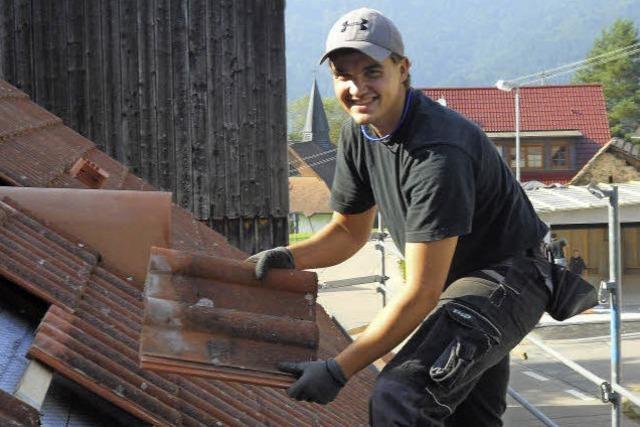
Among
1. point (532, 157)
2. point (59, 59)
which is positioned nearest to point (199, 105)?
point (59, 59)

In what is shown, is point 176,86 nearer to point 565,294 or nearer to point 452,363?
point 565,294

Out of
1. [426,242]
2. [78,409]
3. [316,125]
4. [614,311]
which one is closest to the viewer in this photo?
[78,409]

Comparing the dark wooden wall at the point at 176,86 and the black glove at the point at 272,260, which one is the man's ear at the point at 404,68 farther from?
the dark wooden wall at the point at 176,86

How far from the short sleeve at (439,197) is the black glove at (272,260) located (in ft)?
1.71

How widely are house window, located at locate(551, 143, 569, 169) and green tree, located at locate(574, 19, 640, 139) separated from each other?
32269 millimetres

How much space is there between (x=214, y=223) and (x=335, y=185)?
7.02m

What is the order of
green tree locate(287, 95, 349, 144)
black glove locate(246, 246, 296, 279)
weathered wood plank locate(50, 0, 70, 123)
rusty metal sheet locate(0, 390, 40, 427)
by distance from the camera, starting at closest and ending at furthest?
1. rusty metal sheet locate(0, 390, 40, 427)
2. black glove locate(246, 246, 296, 279)
3. weathered wood plank locate(50, 0, 70, 123)
4. green tree locate(287, 95, 349, 144)

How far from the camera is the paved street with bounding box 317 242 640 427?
12930mm

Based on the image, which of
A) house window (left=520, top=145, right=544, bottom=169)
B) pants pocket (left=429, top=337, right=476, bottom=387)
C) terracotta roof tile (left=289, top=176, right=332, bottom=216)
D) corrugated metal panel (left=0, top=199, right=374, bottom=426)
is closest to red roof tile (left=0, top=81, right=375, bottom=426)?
corrugated metal panel (left=0, top=199, right=374, bottom=426)

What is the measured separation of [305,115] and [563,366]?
9134 cm

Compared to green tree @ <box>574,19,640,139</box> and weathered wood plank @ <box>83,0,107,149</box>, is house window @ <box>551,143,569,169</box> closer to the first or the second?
weathered wood plank @ <box>83,0,107,149</box>

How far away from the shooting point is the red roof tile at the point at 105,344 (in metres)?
2.47

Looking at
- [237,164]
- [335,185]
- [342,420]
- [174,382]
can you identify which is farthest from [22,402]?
[237,164]

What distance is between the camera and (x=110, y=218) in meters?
3.62
